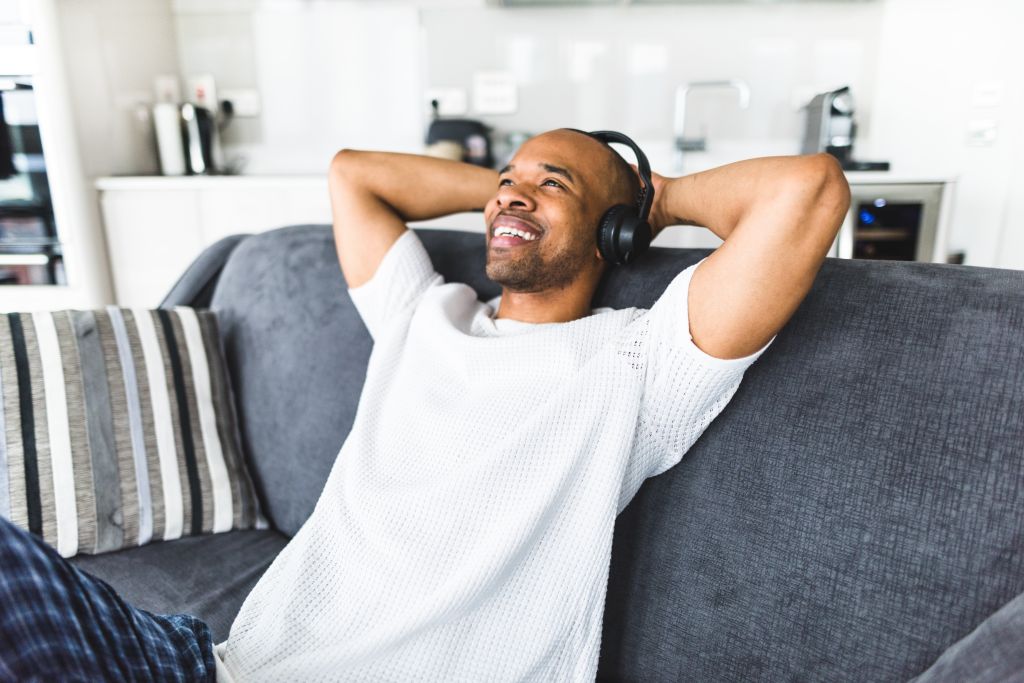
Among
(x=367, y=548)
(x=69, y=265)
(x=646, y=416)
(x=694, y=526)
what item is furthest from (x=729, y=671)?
(x=69, y=265)

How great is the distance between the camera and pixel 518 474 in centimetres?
87

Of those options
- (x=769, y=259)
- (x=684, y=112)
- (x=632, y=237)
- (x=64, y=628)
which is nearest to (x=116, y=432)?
(x=64, y=628)

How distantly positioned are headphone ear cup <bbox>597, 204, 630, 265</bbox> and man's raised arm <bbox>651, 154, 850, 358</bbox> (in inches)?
8.2

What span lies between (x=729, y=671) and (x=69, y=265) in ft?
9.62

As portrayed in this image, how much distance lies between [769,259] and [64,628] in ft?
2.68

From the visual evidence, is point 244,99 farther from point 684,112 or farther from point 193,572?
point 193,572

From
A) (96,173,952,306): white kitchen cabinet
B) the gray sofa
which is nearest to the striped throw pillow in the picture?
the gray sofa

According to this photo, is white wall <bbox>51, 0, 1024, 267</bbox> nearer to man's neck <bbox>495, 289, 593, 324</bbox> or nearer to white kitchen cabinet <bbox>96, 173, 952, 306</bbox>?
white kitchen cabinet <bbox>96, 173, 952, 306</bbox>

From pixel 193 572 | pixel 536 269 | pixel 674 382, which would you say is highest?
pixel 536 269

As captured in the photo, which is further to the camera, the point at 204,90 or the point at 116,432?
the point at 204,90

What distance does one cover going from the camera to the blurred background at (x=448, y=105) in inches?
105

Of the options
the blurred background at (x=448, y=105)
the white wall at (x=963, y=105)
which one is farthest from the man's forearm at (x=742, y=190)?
the white wall at (x=963, y=105)

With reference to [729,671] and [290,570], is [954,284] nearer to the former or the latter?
[729,671]

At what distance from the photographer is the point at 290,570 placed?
2.96ft
